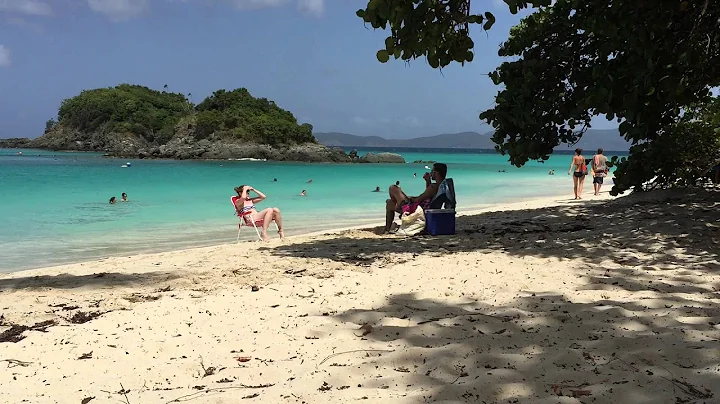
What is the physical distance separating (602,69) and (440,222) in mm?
3044

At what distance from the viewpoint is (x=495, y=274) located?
5.13 metres

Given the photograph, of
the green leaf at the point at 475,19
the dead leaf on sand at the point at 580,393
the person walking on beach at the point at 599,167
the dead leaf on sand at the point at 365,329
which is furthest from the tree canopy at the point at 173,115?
the dead leaf on sand at the point at 580,393

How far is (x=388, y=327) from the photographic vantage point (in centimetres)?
370

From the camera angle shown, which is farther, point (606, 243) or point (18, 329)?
point (606, 243)

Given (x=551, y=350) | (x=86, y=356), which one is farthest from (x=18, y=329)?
(x=551, y=350)

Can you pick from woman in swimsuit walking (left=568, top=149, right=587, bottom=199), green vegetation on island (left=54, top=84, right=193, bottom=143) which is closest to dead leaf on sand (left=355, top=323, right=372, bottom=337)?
woman in swimsuit walking (left=568, top=149, right=587, bottom=199)

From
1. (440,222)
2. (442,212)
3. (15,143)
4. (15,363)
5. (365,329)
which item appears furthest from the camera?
(15,143)

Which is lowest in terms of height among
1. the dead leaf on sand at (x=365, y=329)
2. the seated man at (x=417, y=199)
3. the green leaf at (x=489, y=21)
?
the dead leaf on sand at (x=365, y=329)

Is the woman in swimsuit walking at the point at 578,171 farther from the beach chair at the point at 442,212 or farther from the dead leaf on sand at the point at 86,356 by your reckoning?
the dead leaf on sand at the point at 86,356

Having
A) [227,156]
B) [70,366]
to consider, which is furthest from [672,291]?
[227,156]

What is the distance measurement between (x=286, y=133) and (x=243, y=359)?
62035 mm

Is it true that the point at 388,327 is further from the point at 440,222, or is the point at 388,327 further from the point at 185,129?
the point at 185,129

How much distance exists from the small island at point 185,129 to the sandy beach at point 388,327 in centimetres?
5319

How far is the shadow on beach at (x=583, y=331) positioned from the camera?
8.34ft
